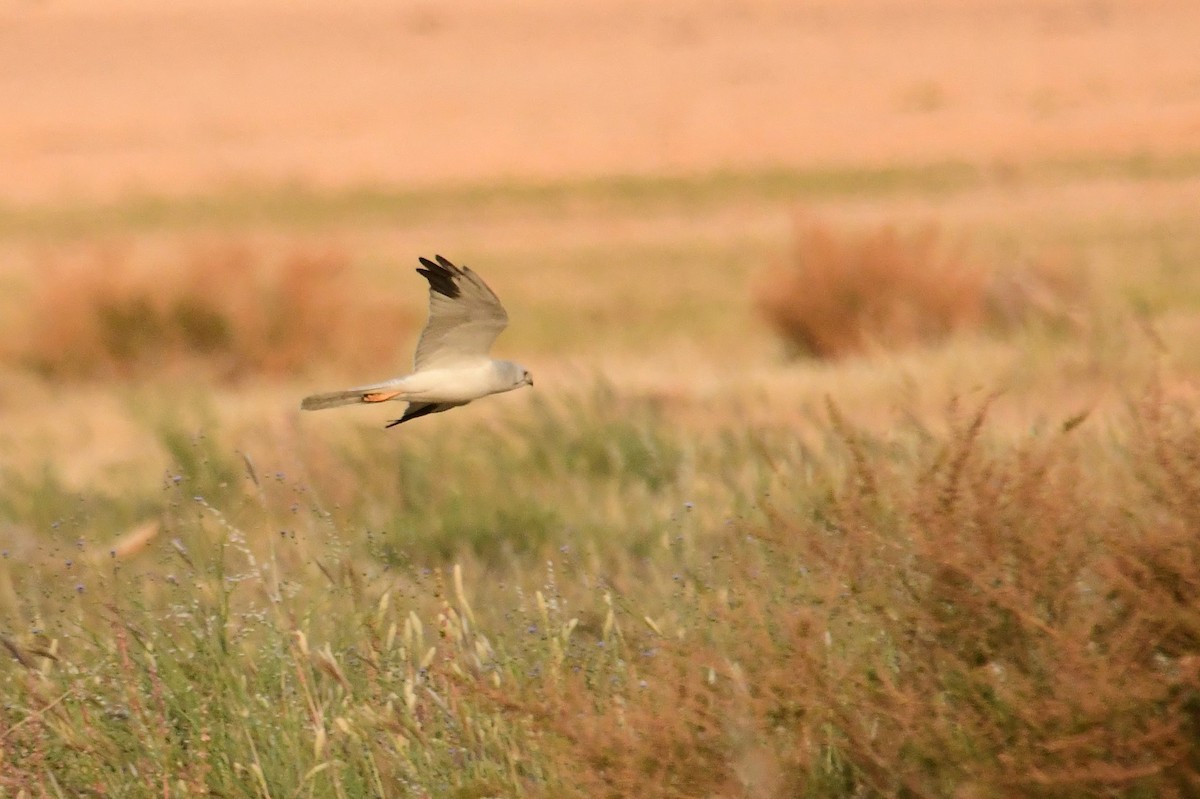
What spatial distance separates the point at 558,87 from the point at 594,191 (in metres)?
20.0

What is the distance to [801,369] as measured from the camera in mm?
11719

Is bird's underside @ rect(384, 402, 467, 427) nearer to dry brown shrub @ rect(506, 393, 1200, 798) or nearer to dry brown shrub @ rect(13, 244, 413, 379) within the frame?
dry brown shrub @ rect(506, 393, 1200, 798)

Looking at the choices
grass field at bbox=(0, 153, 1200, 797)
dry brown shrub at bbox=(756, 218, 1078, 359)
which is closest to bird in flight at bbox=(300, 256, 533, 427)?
grass field at bbox=(0, 153, 1200, 797)

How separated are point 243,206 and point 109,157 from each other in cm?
1097

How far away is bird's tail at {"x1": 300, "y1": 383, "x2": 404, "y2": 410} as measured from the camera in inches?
148

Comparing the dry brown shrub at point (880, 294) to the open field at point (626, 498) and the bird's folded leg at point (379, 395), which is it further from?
the bird's folded leg at point (379, 395)

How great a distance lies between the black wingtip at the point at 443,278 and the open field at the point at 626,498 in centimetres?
56

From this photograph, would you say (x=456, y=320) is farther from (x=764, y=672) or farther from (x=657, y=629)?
(x=764, y=672)

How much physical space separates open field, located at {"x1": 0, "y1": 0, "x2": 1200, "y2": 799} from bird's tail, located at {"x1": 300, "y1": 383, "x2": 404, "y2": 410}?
29cm

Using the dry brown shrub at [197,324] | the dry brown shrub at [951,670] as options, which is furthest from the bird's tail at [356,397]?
the dry brown shrub at [197,324]

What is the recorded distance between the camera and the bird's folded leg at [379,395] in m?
3.80

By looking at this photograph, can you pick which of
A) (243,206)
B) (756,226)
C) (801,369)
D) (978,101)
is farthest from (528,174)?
(801,369)

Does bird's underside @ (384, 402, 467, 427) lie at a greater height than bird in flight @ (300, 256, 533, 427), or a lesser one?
lesser

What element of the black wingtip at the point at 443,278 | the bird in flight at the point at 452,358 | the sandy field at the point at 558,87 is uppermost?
the sandy field at the point at 558,87
